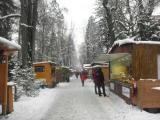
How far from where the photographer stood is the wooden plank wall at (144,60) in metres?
18.1

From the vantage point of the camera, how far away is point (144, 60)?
18.3 metres

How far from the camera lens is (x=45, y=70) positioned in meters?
→ 33.1

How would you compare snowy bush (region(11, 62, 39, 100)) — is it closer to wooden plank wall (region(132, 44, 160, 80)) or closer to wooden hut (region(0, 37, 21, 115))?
wooden hut (region(0, 37, 21, 115))

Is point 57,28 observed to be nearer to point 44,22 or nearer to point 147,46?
point 44,22

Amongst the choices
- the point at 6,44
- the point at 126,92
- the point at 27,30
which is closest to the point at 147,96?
the point at 126,92

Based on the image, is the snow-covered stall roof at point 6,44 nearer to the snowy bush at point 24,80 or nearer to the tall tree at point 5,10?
the snowy bush at point 24,80

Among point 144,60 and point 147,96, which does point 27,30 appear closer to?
point 144,60

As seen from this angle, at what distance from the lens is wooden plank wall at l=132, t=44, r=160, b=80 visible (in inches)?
712

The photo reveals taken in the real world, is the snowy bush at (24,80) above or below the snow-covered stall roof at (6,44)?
below

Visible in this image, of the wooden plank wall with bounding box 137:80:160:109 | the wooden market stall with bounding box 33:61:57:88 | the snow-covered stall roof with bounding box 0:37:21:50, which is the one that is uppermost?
the snow-covered stall roof with bounding box 0:37:21:50

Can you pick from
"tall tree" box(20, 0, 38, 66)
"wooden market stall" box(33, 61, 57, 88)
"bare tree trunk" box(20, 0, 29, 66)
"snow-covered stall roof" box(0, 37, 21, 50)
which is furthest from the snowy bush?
"wooden market stall" box(33, 61, 57, 88)

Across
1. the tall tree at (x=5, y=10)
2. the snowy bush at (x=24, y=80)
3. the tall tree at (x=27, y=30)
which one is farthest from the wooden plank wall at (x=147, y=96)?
the tall tree at (x=5, y=10)

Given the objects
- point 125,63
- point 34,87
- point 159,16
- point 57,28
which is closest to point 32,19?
point 34,87

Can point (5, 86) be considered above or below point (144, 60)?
below
